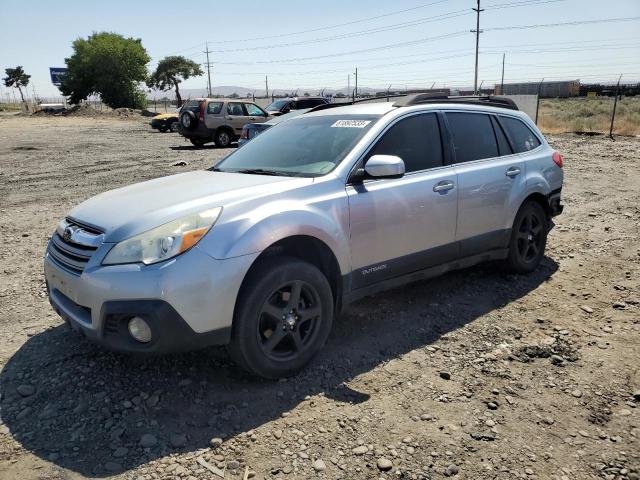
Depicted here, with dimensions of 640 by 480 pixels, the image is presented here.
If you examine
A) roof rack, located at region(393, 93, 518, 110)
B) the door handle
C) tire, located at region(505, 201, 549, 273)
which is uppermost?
roof rack, located at region(393, 93, 518, 110)

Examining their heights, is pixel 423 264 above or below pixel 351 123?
below

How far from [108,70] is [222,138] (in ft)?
150

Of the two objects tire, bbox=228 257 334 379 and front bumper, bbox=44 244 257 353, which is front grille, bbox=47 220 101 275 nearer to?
front bumper, bbox=44 244 257 353

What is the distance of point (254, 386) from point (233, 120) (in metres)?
17.0

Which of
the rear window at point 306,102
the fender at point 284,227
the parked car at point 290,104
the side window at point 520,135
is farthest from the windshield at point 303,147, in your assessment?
the rear window at point 306,102

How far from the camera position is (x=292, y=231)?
10.3 feet

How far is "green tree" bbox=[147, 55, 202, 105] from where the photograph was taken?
73.6 m

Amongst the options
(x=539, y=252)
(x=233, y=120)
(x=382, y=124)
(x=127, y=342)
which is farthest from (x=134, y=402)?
(x=233, y=120)

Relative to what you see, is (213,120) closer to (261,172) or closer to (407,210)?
(261,172)

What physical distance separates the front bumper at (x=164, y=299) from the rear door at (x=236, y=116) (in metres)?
16.8

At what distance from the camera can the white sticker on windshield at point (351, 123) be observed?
3.91m

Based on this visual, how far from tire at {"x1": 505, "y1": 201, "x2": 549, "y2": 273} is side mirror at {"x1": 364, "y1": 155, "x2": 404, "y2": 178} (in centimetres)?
193

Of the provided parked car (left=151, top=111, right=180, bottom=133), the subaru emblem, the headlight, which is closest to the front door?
the headlight

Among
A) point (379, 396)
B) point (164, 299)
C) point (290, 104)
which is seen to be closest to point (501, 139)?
point (379, 396)
